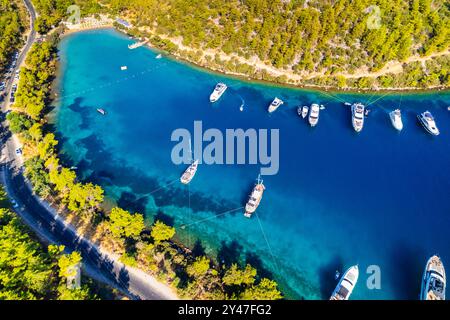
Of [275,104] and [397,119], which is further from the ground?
[397,119]

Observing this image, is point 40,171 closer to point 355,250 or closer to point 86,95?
point 86,95

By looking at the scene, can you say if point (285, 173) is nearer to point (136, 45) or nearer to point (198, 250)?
point (198, 250)

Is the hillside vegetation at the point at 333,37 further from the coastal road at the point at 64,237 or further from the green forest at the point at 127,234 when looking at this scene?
the coastal road at the point at 64,237

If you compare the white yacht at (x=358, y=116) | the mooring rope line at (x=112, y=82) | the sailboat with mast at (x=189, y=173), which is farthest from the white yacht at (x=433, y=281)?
the mooring rope line at (x=112, y=82)

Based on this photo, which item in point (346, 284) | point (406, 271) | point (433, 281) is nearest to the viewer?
point (433, 281)

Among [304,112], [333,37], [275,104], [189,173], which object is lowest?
[189,173]

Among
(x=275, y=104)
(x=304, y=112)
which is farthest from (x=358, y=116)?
(x=275, y=104)

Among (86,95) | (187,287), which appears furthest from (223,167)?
(86,95)
